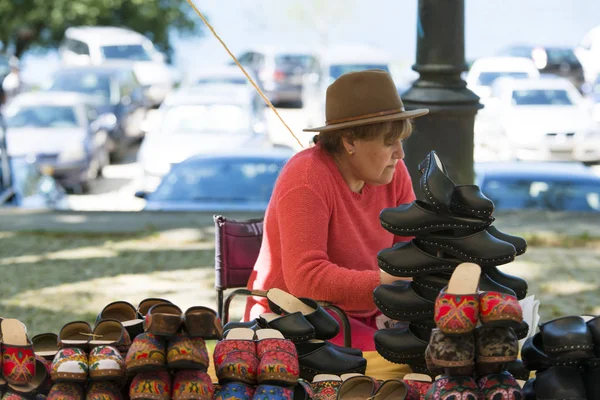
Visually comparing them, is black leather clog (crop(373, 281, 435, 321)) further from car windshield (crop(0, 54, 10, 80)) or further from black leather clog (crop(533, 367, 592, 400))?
car windshield (crop(0, 54, 10, 80))

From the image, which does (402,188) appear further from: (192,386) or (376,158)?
(192,386)

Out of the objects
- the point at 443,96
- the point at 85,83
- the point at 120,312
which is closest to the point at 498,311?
the point at 120,312

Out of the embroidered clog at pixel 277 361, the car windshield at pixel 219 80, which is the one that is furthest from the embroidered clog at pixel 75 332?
the car windshield at pixel 219 80

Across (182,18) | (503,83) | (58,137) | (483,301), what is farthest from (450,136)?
(182,18)

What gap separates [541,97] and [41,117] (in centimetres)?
889

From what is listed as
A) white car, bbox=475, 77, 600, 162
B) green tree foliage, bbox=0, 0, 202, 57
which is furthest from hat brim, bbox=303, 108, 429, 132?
green tree foliage, bbox=0, 0, 202, 57

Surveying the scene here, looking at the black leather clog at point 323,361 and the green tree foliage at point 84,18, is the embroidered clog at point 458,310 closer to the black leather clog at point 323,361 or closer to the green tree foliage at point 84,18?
the black leather clog at point 323,361

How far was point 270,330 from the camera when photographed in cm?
209

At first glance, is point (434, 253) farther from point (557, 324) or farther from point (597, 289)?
point (597, 289)

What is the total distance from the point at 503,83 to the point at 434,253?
15650mm

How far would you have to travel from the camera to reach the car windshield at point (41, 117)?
14141mm

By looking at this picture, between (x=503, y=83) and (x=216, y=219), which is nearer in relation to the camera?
(x=216, y=219)

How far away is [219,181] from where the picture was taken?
28.7 feet

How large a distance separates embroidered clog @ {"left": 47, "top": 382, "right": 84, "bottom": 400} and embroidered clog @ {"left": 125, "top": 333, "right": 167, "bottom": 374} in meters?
0.13
